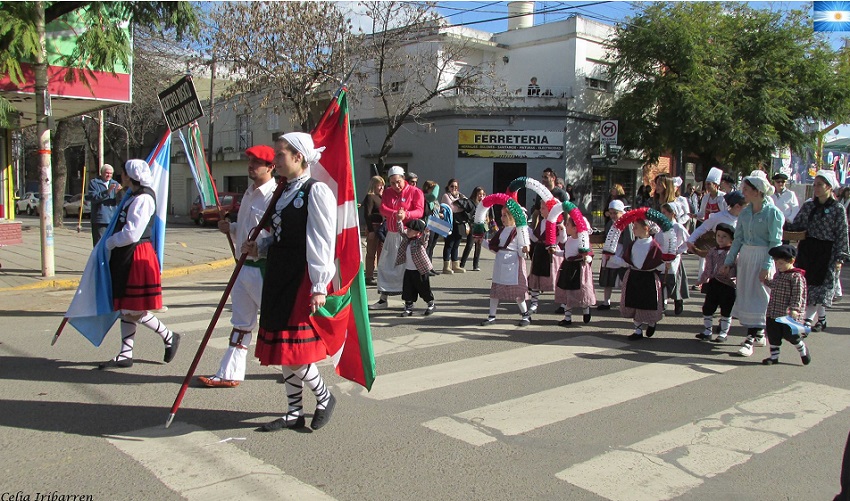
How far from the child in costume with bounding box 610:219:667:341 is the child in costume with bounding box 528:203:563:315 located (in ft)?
3.82

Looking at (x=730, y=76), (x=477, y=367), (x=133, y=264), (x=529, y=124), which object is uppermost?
(x=730, y=76)

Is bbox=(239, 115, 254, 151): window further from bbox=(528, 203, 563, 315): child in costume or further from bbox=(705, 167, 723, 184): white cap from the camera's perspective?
bbox=(528, 203, 563, 315): child in costume

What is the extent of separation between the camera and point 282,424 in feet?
15.3

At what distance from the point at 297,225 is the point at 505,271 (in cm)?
413

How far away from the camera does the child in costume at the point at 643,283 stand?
298 inches

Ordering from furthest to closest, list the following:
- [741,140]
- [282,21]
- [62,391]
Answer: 1. [741,140]
2. [282,21]
3. [62,391]

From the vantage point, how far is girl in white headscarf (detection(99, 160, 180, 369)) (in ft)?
19.7

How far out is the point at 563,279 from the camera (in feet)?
27.8

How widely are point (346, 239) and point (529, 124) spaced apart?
22503 millimetres

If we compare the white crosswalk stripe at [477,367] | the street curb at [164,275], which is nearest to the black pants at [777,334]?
the white crosswalk stripe at [477,367]

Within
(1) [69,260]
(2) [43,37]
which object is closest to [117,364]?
(2) [43,37]

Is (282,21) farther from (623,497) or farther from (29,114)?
(623,497)

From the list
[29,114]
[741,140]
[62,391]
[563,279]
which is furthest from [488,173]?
[62,391]

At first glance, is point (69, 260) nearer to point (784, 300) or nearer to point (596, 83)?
point (784, 300)
